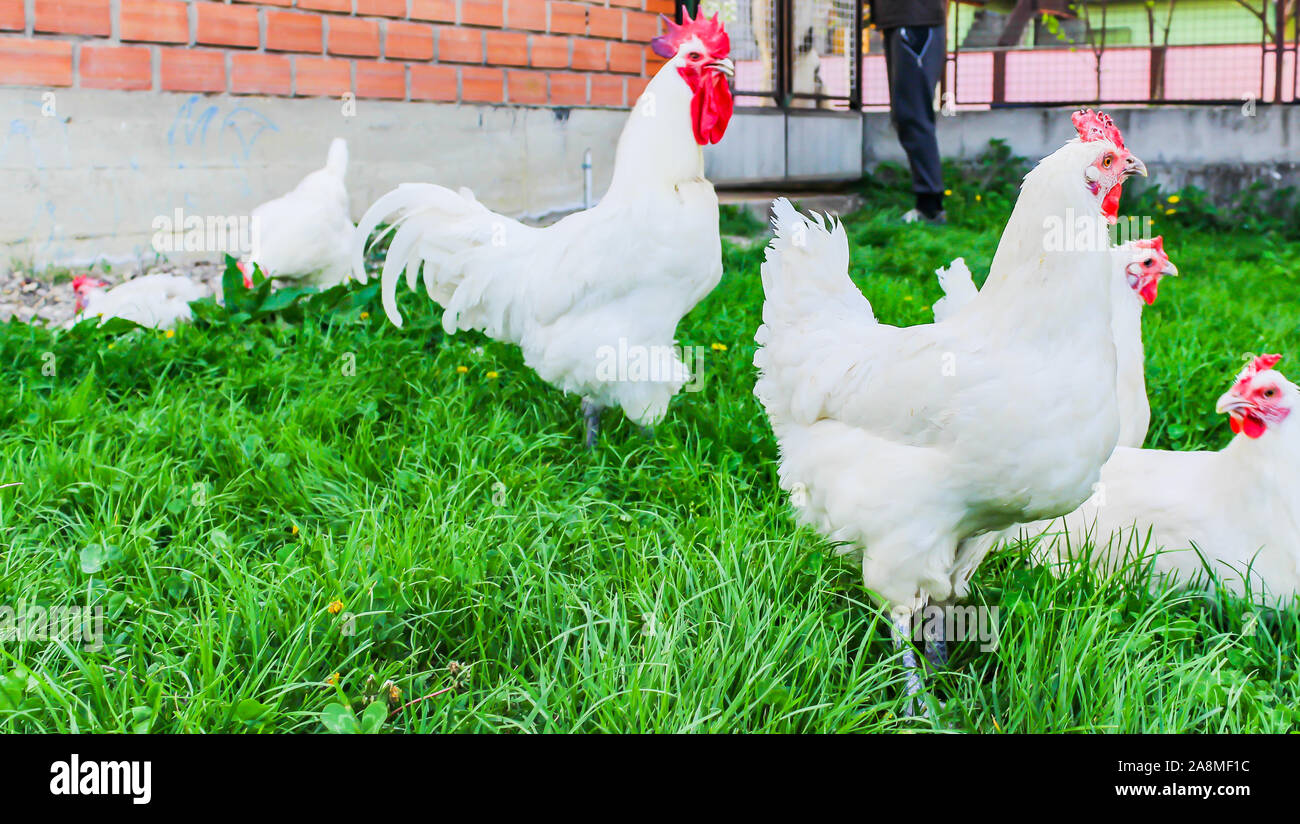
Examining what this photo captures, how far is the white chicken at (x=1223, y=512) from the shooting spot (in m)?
2.70

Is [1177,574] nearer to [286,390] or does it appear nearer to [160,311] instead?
[286,390]

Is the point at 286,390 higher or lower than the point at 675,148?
lower

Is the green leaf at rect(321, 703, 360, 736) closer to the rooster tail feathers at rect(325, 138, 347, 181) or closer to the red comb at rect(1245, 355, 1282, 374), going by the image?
the red comb at rect(1245, 355, 1282, 374)

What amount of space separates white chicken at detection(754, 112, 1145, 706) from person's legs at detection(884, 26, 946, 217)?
20.2 feet

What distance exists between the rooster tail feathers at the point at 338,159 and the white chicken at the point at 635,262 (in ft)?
6.51

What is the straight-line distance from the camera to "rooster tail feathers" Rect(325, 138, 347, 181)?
5.82 meters

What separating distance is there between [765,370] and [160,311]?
125 inches

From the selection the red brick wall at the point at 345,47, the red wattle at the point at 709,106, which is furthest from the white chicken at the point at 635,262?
the red brick wall at the point at 345,47

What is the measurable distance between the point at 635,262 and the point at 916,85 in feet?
18.9

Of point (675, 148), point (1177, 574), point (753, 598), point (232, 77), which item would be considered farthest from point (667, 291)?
point (232, 77)

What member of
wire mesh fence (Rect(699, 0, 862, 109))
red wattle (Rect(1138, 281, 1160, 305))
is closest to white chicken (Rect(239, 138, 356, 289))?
red wattle (Rect(1138, 281, 1160, 305))

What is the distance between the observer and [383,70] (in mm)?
6570

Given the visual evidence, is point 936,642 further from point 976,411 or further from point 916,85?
point 916,85

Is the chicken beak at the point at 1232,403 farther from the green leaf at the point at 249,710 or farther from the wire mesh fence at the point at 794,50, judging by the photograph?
the wire mesh fence at the point at 794,50
